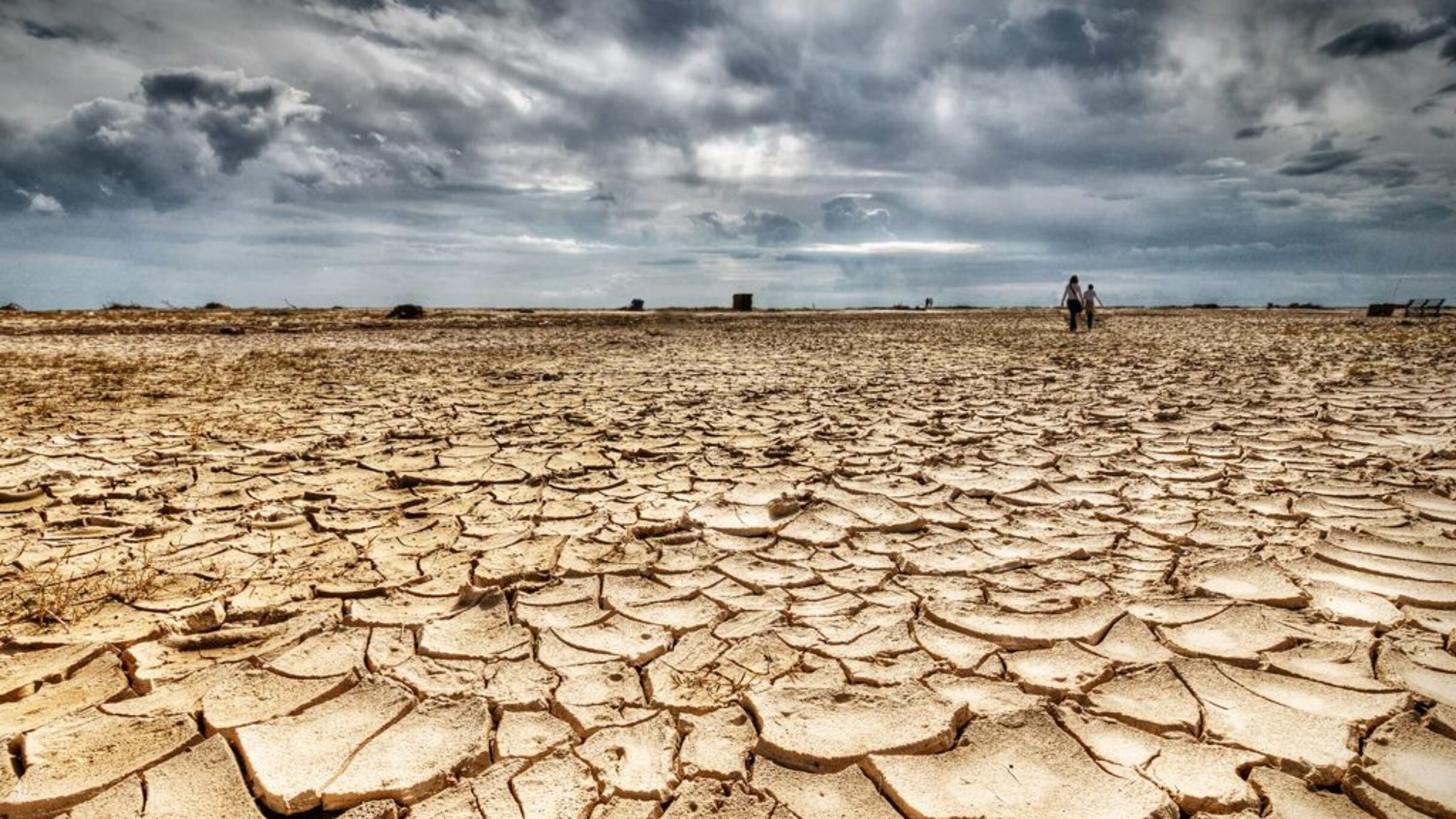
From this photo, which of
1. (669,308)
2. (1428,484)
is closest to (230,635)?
(1428,484)

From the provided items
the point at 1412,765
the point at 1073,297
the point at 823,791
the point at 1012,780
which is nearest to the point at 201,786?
the point at 823,791

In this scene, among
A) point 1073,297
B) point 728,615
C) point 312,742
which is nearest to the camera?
point 312,742

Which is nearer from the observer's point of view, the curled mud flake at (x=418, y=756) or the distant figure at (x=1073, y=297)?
the curled mud flake at (x=418, y=756)

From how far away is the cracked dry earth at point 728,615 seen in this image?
50.4 inches

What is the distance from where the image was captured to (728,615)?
196cm

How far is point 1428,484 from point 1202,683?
8.11 feet

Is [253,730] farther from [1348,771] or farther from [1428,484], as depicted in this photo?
[1428,484]

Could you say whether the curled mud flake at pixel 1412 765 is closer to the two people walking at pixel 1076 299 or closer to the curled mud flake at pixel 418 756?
the curled mud flake at pixel 418 756

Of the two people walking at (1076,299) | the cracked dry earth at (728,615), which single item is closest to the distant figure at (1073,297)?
the two people walking at (1076,299)

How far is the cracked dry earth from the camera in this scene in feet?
4.20

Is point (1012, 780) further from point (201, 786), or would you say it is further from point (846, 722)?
point (201, 786)

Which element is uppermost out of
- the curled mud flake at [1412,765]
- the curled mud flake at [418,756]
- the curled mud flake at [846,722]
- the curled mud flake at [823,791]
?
the curled mud flake at [1412,765]

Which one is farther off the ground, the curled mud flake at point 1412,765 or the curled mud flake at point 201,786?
the curled mud flake at point 1412,765

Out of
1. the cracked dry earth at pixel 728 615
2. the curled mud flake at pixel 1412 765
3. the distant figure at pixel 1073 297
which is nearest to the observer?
the curled mud flake at pixel 1412 765
